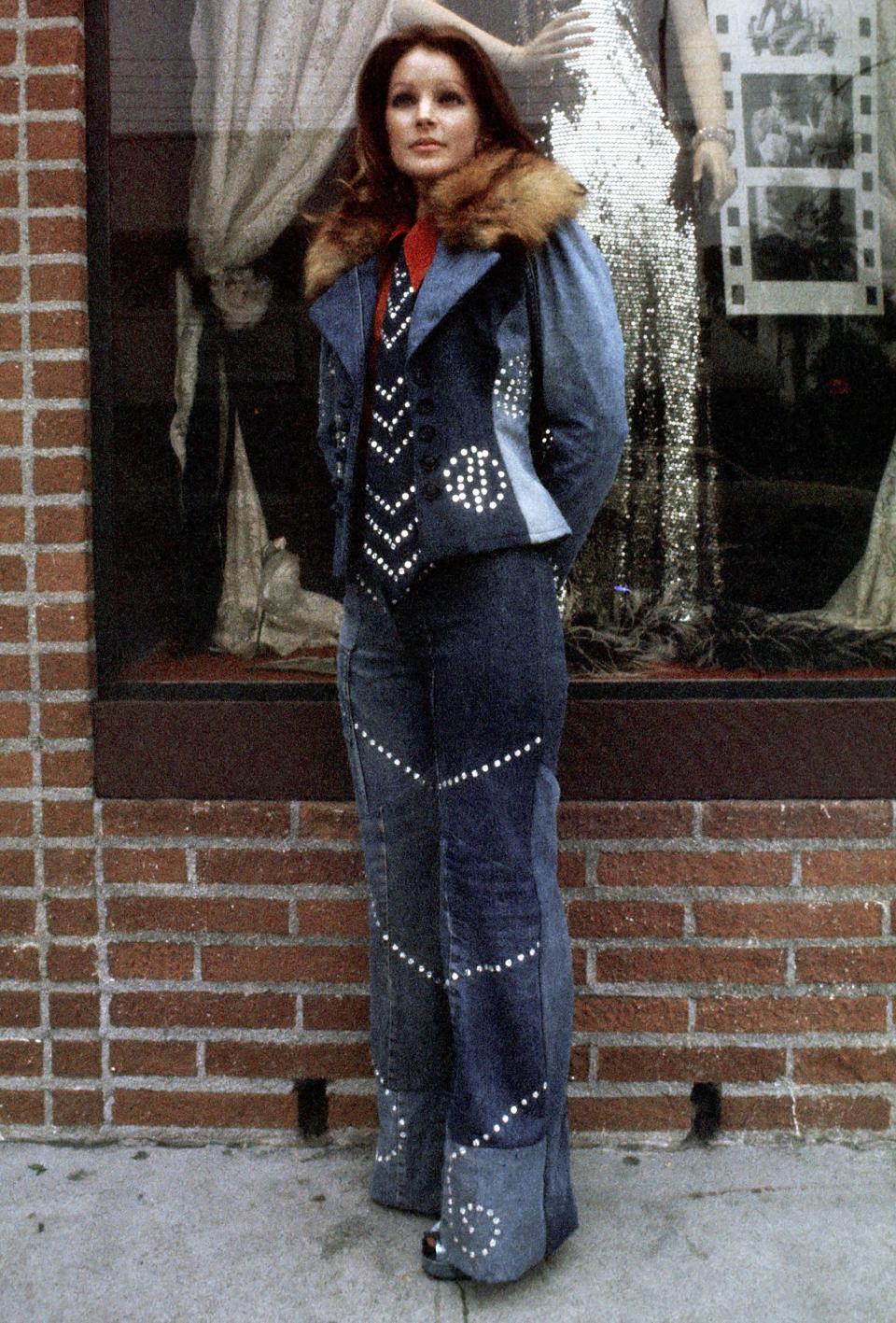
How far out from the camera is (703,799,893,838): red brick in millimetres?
2807

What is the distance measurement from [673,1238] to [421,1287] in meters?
0.49

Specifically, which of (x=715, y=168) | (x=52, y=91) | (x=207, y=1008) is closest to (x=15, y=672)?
(x=207, y=1008)

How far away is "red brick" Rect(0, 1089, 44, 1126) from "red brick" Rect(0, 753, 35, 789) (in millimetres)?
683

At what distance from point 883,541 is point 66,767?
6.23 ft

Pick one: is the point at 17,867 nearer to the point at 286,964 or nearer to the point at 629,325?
the point at 286,964

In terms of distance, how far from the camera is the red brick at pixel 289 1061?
290cm

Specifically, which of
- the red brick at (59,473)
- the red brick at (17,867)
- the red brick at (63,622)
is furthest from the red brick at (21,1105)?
the red brick at (59,473)

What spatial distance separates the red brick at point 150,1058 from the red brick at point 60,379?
141cm

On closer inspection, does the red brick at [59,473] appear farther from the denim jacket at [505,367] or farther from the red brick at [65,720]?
the denim jacket at [505,367]

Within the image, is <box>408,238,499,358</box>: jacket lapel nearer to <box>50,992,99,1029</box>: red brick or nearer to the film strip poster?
the film strip poster

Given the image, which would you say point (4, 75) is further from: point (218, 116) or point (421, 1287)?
point (421, 1287)

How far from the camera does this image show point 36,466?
2.80m

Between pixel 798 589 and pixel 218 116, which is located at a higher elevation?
pixel 218 116

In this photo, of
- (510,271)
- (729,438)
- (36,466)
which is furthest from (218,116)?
(729,438)
